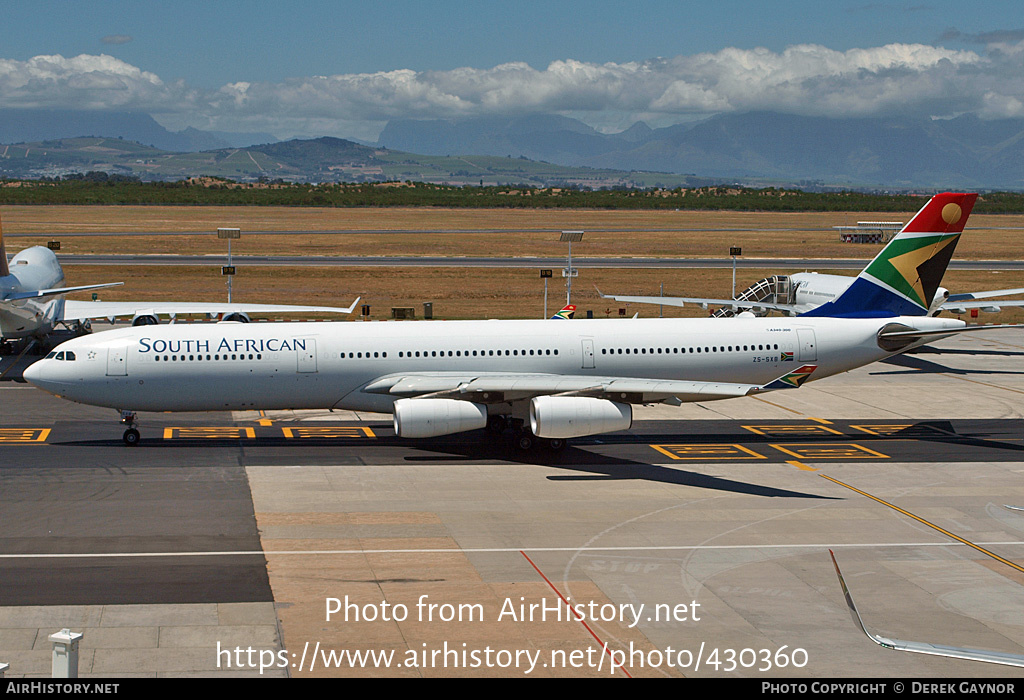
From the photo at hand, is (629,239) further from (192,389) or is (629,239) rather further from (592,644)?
(592,644)

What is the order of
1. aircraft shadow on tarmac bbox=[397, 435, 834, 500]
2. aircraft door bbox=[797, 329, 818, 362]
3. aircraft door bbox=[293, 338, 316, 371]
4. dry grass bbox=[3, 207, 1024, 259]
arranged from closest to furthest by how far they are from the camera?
aircraft shadow on tarmac bbox=[397, 435, 834, 500] → aircraft door bbox=[293, 338, 316, 371] → aircraft door bbox=[797, 329, 818, 362] → dry grass bbox=[3, 207, 1024, 259]

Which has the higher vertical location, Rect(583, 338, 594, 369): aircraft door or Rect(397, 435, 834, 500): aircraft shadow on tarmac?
Rect(583, 338, 594, 369): aircraft door

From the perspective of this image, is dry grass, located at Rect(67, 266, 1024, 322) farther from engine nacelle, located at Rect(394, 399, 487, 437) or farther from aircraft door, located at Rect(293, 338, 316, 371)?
engine nacelle, located at Rect(394, 399, 487, 437)

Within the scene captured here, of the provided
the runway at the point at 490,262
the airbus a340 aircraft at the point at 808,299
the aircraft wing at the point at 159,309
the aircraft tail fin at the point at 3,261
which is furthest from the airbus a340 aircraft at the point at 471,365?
the runway at the point at 490,262

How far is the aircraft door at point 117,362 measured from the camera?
121ft

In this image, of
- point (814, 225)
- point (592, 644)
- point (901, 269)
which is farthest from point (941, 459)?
point (814, 225)

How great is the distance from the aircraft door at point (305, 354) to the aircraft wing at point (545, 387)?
2.24m

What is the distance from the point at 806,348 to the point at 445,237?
111m

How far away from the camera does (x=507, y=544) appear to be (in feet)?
88.0

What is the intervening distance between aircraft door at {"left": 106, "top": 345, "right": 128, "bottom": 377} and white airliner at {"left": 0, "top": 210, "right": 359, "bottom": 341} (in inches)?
634

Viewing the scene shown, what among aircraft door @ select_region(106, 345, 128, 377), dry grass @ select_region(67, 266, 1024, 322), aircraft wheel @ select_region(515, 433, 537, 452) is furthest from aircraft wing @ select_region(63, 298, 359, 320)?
dry grass @ select_region(67, 266, 1024, 322)

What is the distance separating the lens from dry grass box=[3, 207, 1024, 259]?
129 meters

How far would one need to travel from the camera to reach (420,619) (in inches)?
839

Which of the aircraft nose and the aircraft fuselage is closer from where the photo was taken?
the aircraft nose
